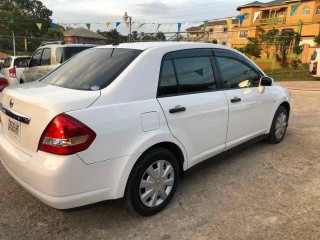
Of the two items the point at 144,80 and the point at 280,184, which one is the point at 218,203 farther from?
the point at 144,80

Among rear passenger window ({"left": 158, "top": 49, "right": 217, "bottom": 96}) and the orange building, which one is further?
the orange building

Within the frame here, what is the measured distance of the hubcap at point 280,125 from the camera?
5027 millimetres

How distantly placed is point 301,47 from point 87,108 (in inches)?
1071

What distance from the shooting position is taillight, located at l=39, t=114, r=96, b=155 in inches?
91.6

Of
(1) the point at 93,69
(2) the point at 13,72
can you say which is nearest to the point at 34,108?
(1) the point at 93,69

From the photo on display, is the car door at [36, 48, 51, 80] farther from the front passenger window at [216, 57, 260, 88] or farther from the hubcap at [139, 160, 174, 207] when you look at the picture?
the hubcap at [139, 160, 174, 207]

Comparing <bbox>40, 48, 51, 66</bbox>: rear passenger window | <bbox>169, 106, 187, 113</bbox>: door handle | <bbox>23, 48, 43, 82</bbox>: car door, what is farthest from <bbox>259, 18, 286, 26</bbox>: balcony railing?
<bbox>169, 106, 187, 113</bbox>: door handle

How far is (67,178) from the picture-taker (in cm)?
235

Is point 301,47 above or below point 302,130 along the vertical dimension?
above

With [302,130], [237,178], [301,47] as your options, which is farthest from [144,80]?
[301,47]

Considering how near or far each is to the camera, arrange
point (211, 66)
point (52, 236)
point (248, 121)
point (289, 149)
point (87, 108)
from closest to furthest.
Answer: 1. point (87, 108)
2. point (52, 236)
3. point (211, 66)
4. point (248, 121)
5. point (289, 149)

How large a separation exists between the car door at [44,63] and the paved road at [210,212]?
4.97 metres

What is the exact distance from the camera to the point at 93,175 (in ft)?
8.07

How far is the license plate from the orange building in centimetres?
3052
